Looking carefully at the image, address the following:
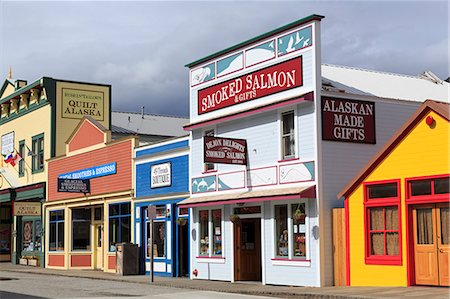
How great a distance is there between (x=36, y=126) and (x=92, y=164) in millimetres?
7671

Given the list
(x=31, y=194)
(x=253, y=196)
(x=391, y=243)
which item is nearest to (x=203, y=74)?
(x=253, y=196)

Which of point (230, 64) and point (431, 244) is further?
point (230, 64)

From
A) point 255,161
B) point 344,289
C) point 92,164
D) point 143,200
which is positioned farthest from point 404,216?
point 92,164

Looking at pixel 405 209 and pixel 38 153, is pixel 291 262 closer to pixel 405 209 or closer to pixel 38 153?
pixel 405 209

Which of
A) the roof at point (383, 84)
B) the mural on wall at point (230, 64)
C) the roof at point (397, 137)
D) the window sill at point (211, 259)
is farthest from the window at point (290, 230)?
the mural on wall at point (230, 64)

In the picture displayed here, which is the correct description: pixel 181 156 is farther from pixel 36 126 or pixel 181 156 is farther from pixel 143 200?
pixel 36 126

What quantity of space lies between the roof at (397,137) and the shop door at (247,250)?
4623 millimetres

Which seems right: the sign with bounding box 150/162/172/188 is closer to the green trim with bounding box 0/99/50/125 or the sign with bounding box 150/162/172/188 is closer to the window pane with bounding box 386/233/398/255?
the window pane with bounding box 386/233/398/255

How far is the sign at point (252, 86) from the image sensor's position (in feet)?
72.0

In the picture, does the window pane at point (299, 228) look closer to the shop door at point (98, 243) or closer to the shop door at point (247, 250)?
the shop door at point (247, 250)

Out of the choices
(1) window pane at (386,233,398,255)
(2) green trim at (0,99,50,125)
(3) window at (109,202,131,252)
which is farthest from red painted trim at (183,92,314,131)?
(2) green trim at (0,99,50,125)

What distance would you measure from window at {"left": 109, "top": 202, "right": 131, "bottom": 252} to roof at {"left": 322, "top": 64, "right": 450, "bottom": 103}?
1112 centimetres

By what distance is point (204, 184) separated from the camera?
25797 millimetres

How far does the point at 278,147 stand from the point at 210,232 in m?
4.67
